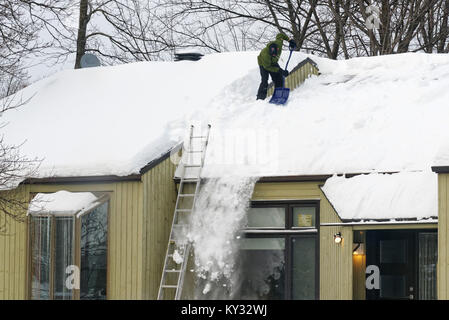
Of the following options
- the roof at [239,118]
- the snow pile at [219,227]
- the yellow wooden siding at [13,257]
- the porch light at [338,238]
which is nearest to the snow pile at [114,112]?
the roof at [239,118]

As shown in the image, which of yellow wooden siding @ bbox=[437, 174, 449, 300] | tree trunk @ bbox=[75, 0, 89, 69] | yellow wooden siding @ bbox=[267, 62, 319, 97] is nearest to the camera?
yellow wooden siding @ bbox=[437, 174, 449, 300]

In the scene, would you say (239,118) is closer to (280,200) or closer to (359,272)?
(280,200)

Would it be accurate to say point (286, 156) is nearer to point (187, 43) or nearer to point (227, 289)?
point (227, 289)

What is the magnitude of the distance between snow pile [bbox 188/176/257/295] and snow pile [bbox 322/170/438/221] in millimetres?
1537

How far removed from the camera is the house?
51.0ft

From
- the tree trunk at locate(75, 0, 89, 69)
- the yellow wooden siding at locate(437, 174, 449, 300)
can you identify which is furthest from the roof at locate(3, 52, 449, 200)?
the tree trunk at locate(75, 0, 89, 69)

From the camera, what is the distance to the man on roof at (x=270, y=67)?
61.3ft

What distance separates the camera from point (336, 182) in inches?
619

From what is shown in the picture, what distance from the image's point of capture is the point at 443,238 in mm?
13578

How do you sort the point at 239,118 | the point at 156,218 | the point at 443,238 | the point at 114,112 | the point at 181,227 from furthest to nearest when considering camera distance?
the point at 114,112
the point at 239,118
the point at 181,227
the point at 156,218
the point at 443,238

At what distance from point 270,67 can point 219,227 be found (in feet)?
13.5

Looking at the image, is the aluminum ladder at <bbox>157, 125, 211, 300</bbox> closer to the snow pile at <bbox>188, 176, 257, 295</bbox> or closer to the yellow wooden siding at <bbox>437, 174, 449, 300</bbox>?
the snow pile at <bbox>188, 176, 257, 295</bbox>

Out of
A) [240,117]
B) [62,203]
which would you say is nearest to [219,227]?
[62,203]
